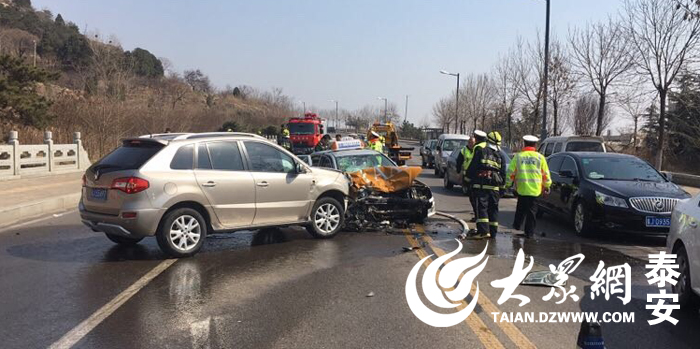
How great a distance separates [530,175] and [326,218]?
133 inches

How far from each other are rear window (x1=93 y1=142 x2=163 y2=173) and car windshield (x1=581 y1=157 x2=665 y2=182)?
758 cm

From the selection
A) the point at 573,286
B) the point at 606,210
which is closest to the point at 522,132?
the point at 606,210

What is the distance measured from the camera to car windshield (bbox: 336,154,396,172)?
11.2 meters

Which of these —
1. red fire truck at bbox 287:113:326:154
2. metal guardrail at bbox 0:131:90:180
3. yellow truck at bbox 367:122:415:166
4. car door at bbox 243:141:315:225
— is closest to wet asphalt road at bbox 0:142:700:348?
car door at bbox 243:141:315:225

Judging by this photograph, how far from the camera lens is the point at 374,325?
16.3 feet

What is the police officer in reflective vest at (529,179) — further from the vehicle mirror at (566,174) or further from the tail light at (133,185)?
the tail light at (133,185)

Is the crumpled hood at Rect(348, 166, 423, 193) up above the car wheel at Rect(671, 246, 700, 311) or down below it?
above

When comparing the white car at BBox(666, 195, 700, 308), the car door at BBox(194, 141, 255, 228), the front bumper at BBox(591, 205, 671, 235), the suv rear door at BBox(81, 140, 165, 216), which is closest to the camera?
the white car at BBox(666, 195, 700, 308)

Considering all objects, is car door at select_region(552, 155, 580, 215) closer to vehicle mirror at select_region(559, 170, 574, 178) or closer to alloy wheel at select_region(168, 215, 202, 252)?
vehicle mirror at select_region(559, 170, 574, 178)

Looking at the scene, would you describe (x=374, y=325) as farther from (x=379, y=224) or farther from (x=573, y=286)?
(x=379, y=224)

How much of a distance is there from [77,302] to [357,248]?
3.96 m

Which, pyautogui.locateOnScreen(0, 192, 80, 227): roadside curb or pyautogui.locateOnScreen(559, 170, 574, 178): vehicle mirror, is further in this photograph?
pyautogui.locateOnScreen(0, 192, 80, 227): roadside curb

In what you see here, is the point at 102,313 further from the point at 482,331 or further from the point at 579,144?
the point at 579,144

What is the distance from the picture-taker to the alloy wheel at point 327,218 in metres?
9.06
